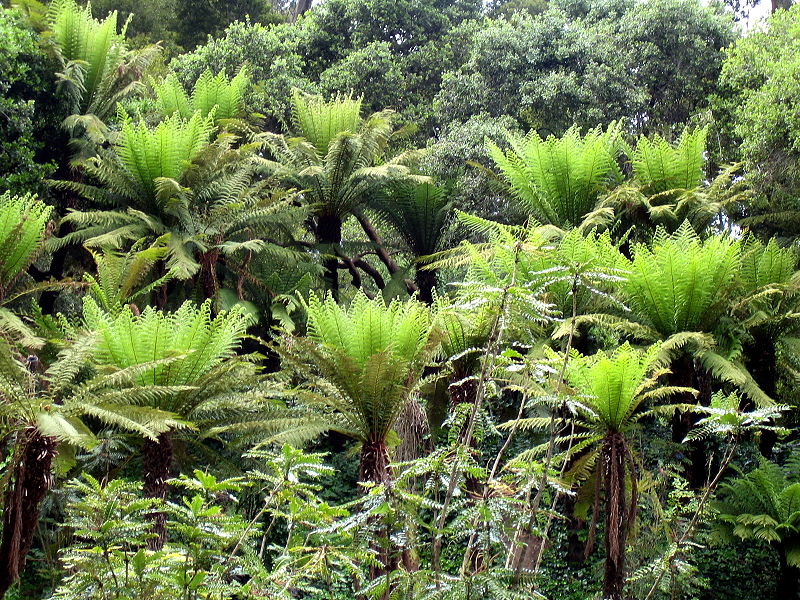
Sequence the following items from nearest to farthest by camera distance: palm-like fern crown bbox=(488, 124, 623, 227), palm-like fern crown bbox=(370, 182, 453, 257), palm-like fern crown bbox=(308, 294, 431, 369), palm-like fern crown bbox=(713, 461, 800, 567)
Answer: palm-like fern crown bbox=(308, 294, 431, 369) < palm-like fern crown bbox=(713, 461, 800, 567) < palm-like fern crown bbox=(488, 124, 623, 227) < palm-like fern crown bbox=(370, 182, 453, 257)

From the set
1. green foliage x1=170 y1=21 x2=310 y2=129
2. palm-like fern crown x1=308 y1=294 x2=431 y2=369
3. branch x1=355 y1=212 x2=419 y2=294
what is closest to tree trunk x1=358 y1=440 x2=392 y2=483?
palm-like fern crown x1=308 y1=294 x2=431 y2=369

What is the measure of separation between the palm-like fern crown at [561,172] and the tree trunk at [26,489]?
538 centimetres

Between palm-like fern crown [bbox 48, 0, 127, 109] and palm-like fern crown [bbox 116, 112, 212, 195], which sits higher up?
palm-like fern crown [bbox 48, 0, 127, 109]

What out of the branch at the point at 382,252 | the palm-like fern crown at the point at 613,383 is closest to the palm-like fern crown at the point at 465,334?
the palm-like fern crown at the point at 613,383

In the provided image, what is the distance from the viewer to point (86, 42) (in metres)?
8.73

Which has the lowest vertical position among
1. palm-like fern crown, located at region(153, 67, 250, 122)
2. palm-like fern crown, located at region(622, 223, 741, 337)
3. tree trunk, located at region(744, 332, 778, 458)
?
tree trunk, located at region(744, 332, 778, 458)

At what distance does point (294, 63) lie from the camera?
11875 millimetres

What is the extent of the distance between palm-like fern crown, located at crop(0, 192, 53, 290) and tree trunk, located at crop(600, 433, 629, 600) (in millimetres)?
4377

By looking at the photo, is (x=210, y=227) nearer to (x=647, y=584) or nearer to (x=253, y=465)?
(x=253, y=465)

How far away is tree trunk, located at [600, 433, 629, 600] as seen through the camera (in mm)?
4781

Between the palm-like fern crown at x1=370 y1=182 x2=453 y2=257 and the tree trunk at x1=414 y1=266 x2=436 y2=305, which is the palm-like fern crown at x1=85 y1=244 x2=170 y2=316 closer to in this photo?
the palm-like fern crown at x1=370 y1=182 x2=453 y2=257

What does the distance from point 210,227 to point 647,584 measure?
187 inches

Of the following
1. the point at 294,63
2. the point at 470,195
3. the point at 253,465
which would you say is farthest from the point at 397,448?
the point at 294,63

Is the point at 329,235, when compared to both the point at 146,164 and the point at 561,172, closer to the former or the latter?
the point at 146,164
